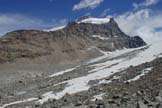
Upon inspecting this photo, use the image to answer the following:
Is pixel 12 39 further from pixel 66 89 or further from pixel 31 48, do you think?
pixel 66 89

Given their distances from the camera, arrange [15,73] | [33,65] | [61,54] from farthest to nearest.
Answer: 1. [61,54]
2. [33,65]
3. [15,73]

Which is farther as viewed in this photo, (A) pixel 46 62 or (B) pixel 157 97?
(A) pixel 46 62

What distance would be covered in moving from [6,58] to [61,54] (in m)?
23.7

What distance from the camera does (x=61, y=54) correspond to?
18650cm

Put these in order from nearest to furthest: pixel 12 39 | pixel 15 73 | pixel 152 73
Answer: pixel 152 73
pixel 15 73
pixel 12 39

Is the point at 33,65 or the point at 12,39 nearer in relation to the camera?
the point at 33,65

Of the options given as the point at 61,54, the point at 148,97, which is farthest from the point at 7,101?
the point at 61,54

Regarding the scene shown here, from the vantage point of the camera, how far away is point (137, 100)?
4325 centimetres

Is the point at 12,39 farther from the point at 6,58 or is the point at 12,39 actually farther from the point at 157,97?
the point at 157,97

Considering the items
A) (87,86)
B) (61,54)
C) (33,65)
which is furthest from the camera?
(61,54)

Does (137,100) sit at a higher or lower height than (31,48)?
lower

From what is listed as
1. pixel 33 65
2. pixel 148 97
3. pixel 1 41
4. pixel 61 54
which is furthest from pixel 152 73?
pixel 1 41

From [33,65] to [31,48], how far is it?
82.4 feet

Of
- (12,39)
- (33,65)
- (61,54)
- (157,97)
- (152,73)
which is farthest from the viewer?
(12,39)
